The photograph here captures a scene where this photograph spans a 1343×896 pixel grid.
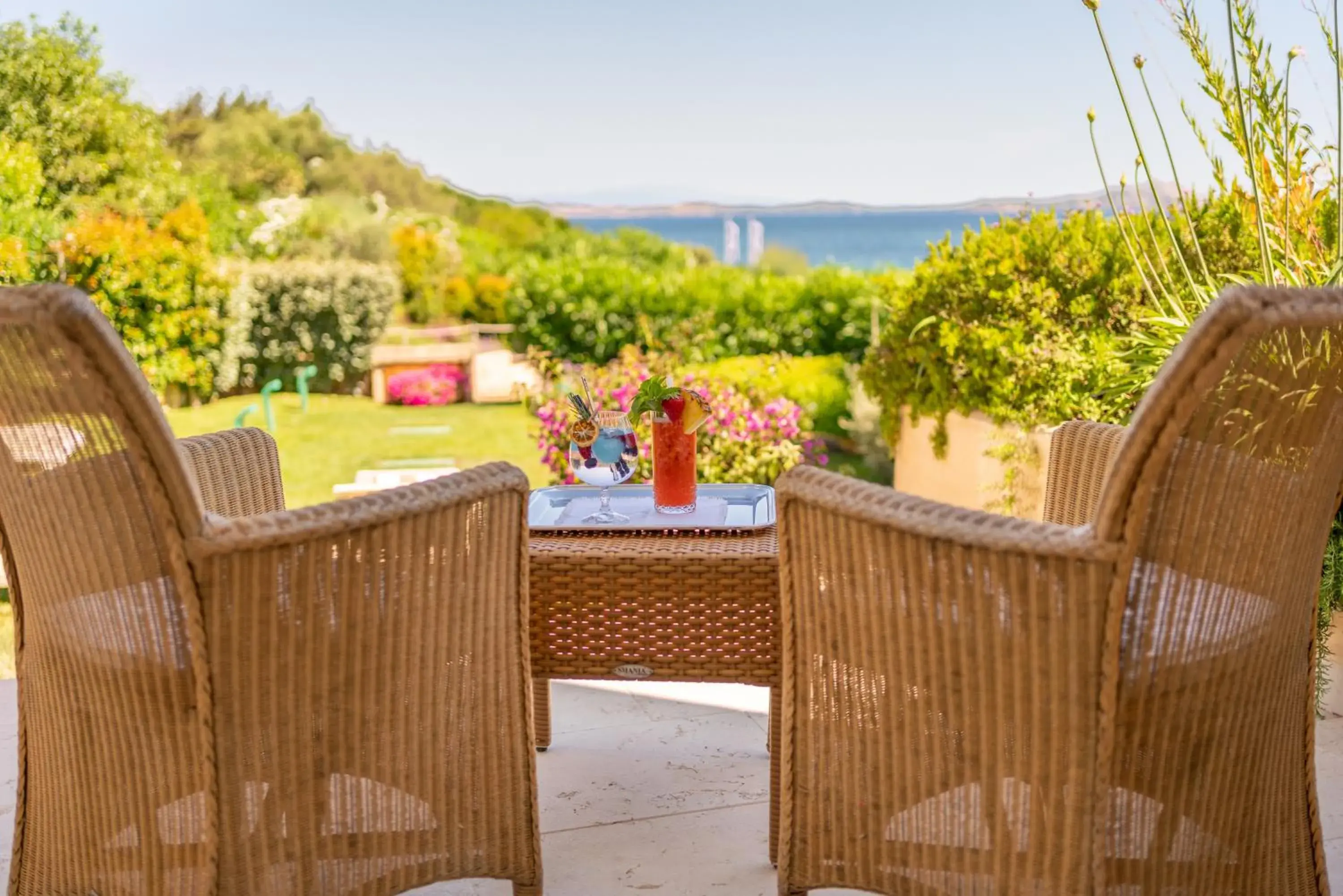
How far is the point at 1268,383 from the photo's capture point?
116cm

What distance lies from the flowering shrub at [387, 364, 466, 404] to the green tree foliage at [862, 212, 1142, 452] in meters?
5.76

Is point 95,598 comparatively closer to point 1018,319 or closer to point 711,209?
point 1018,319

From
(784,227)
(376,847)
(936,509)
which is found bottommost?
(376,847)

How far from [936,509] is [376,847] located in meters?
0.78

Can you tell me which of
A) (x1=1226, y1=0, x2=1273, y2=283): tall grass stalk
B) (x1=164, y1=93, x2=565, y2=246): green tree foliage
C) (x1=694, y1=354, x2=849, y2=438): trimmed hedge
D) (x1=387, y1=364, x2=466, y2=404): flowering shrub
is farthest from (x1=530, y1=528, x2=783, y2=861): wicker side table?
(x1=164, y1=93, x2=565, y2=246): green tree foliage

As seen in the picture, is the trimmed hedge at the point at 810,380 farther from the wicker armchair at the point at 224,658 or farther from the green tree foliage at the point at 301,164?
the green tree foliage at the point at 301,164

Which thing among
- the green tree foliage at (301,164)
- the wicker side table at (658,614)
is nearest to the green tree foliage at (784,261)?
→ the green tree foliage at (301,164)

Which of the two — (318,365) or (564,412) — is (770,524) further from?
(318,365)

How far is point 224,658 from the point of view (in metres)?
1.29

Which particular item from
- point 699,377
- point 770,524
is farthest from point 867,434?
point 770,524

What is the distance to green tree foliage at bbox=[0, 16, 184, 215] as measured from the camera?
19.8ft

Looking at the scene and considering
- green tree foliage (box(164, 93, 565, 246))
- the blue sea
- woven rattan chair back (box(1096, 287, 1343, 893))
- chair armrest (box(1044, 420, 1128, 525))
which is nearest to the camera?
woven rattan chair back (box(1096, 287, 1343, 893))

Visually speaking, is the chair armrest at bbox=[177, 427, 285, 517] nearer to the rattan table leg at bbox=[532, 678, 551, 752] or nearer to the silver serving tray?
the silver serving tray

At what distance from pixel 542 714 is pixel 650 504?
0.50m
